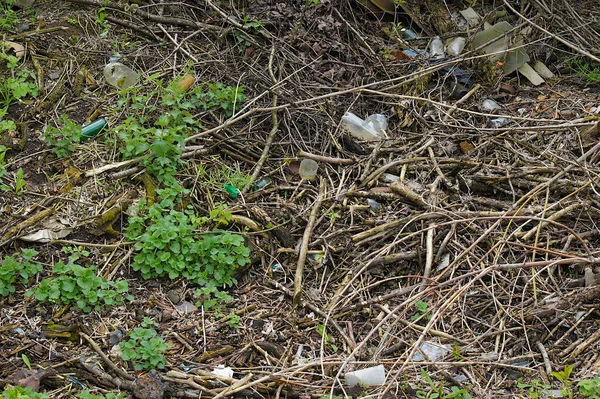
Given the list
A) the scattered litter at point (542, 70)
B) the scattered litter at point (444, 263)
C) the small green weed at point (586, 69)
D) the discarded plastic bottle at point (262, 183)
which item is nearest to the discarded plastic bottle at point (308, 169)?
the discarded plastic bottle at point (262, 183)

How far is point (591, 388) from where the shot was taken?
241 cm

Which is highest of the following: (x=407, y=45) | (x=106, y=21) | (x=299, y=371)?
(x=106, y=21)

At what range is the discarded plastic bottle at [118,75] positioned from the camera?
383 centimetres

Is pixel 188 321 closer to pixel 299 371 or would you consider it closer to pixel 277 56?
pixel 299 371

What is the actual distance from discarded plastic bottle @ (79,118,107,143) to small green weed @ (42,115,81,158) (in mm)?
65

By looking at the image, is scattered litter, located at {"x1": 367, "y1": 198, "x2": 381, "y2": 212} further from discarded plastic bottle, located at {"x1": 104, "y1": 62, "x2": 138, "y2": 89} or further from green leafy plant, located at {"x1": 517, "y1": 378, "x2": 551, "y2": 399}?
discarded plastic bottle, located at {"x1": 104, "y1": 62, "x2": 138, "y2": 89}

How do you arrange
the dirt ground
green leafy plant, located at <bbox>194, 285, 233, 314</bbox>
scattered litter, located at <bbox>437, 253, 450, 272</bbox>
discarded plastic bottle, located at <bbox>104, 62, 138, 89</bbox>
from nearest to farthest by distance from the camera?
the dirt ground → green leafy plant, located at <bbox>194, 285, 233, 314</bbox> → scattered litter, located at <bbox>437, 253, 450, 272</bbox> → discarded plastic bottle, located at <bbox>104, 62, 138, 89</bbox>

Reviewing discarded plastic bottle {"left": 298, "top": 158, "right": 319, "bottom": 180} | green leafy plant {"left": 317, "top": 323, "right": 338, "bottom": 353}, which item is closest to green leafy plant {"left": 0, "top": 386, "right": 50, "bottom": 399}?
green leafy plant {"left": 317, "top": 323, "right": 338, "bottom": 353}

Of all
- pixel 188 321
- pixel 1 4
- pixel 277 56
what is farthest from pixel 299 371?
pixel 1 4

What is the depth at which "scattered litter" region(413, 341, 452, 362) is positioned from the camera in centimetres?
277

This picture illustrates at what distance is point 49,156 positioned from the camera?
3.39 m

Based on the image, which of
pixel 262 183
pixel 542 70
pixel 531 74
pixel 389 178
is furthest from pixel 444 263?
pixel 542 70

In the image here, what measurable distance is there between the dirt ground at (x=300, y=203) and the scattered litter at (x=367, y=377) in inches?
1.5

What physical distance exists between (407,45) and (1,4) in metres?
2.69
